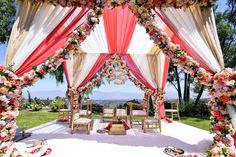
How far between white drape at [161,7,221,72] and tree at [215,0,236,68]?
10.8 metres

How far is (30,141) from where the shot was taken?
5.24 metres

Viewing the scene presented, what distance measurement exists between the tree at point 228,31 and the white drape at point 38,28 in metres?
12.2

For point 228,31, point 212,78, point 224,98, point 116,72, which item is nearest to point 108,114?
point 116,72

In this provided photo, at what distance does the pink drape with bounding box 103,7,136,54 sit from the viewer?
646cm

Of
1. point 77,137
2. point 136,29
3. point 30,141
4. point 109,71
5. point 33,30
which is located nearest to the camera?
point 33,30

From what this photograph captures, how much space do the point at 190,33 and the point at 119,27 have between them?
9.71 feet

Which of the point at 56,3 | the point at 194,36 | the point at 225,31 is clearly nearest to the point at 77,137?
the point at 56,3

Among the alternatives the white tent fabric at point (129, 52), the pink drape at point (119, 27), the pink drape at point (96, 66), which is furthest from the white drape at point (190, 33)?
the pink drape at point (96, 66)

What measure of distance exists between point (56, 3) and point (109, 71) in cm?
536

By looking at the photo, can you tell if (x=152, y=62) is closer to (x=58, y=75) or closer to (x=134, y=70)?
(x=134, y=70)

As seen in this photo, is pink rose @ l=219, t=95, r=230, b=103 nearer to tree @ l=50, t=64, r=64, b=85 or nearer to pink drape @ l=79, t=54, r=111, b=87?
pink drape @ l=79, t=54, r=111, b=87

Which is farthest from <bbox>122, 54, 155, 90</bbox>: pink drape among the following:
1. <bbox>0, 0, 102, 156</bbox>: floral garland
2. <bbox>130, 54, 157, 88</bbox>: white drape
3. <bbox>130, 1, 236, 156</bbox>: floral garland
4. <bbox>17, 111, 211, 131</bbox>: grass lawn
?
<bbox>0, 0, 102, 156</bbox>: floral garland

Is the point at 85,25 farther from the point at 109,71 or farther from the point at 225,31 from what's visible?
the point at 225,31

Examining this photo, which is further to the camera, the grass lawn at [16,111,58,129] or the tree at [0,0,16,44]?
the tree at [0,0,16,44]
